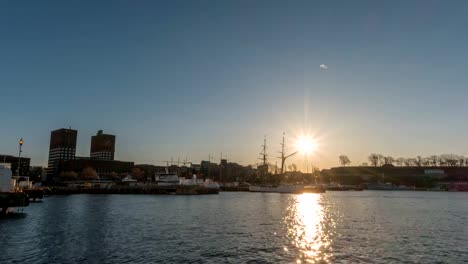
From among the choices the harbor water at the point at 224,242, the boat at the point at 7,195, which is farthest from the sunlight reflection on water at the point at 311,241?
the boat at the point at 7,195

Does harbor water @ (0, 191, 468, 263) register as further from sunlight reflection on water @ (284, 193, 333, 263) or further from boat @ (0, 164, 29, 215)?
boat @ (0, 164, 29, 215)

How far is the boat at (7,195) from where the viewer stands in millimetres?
68188

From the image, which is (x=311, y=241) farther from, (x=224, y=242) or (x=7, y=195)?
(x=7, y=195)

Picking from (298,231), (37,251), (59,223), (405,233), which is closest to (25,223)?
(59,223)

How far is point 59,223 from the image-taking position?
58.7m

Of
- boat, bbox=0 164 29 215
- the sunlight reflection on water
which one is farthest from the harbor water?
boat, bbox=0 164 29 215

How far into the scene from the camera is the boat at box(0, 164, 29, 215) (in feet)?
224

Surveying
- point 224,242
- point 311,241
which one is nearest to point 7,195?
point 224,242

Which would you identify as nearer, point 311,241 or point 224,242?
point 224,242

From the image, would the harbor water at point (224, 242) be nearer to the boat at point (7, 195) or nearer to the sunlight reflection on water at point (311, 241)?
the sunlight reflection on water at point (311, 241)

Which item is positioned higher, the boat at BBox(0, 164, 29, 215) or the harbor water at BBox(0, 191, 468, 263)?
the boat at BBox(0, 164, 29, 215)

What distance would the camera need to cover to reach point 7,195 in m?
68.3

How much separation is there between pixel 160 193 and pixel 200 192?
22.5 m

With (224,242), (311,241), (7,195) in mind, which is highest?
(7,195)
